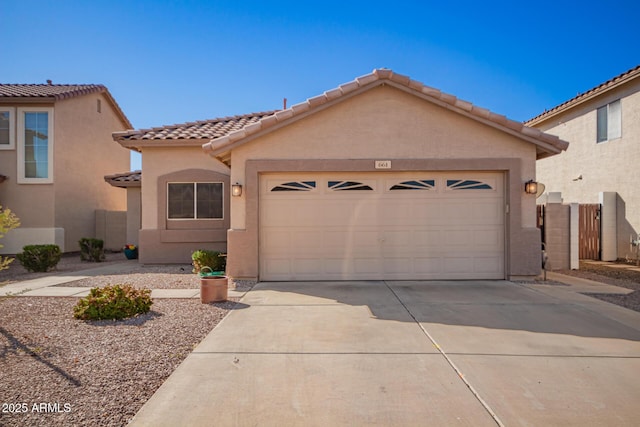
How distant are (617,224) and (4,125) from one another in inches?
901

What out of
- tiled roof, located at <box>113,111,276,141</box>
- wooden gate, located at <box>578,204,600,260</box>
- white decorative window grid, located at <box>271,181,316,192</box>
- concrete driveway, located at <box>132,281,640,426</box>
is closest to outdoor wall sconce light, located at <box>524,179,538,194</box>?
concrete driveway, located at <box>132,281,640,426</box>

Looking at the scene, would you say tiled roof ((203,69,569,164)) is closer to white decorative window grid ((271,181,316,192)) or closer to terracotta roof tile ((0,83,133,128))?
white decorative window grid ((271,181,316,192))

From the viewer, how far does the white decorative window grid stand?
360 inches

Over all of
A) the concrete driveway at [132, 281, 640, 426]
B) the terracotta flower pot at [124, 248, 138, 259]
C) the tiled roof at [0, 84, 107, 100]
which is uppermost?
the tiled roof at [0, 84, 107, 100]

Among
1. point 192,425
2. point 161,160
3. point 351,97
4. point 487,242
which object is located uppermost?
point 351,97

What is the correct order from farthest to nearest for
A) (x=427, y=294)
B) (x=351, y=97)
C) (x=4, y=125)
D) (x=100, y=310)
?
(x=4, y=125) < (x=351, y=97) < (x=427, y=294) < (x=100, y=310)

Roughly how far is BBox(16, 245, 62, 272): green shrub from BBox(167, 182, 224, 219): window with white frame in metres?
3.37

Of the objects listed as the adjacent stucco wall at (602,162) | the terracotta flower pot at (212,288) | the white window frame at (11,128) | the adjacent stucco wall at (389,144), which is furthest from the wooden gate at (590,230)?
the white window frame at (11,128)

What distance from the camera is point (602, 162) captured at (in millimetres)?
14008

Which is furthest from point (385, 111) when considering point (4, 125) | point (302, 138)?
point (4, 125)

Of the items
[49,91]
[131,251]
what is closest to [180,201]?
[131,251]

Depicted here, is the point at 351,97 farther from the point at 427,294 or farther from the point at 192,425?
the point at 192,425

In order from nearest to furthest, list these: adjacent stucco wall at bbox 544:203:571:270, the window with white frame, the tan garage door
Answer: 1. the tan garage door
2. adjacent stucco wall at bbox 544:203:571:270
3. the window with white frame

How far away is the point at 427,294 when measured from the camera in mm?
7578
